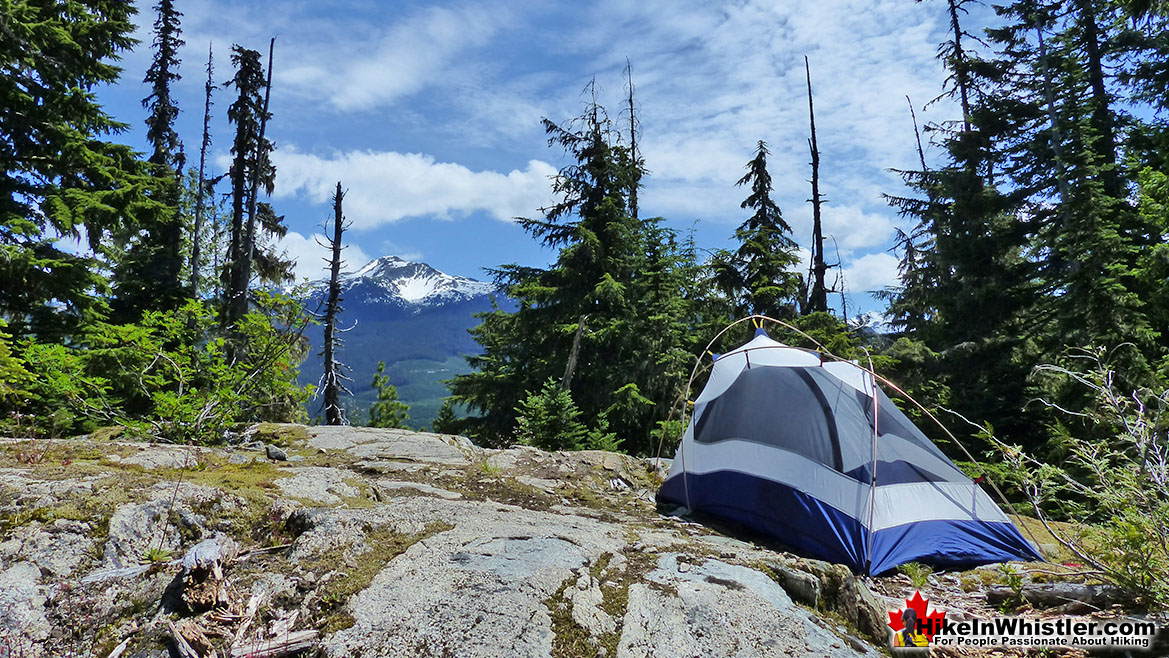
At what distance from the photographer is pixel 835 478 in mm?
5379

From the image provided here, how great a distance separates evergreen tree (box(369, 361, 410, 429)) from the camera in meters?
33.7

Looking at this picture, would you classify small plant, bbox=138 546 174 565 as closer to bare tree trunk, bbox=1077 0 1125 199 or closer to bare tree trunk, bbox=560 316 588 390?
bare tree trunk, bbox=560 316 588 390

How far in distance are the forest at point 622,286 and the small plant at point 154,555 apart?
444 cm

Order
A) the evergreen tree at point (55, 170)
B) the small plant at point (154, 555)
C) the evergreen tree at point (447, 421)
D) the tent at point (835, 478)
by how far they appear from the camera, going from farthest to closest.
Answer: the evergreen tree at point (447, 421)
the evergreen tree at point (55, 170)
the tent at point (835, 478)
the small plant at point (154, 555)

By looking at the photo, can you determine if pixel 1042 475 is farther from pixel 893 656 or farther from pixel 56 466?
pixel 56 466

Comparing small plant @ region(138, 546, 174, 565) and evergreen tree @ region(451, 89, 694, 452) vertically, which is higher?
evergreen tree @ region(451, 89, 694, 452)

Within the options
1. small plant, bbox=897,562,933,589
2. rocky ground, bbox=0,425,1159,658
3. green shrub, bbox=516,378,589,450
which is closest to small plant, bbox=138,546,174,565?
rocky ground, bbox=0,425,1159,658

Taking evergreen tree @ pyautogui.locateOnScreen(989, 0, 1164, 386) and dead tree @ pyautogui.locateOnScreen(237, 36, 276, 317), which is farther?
dead tree @ pyautogui.locateOnScreen(237, 36, 276, 317)

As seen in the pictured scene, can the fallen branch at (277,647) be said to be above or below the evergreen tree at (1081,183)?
below

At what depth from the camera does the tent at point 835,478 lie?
202 inches

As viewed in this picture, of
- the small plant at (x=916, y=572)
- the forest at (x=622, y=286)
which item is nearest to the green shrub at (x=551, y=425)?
the forest at (x=622, y=286)

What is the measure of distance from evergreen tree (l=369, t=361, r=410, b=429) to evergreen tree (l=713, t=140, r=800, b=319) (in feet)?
77.0

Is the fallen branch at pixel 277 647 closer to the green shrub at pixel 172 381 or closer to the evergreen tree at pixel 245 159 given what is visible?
the green shrub at pixel 172 381

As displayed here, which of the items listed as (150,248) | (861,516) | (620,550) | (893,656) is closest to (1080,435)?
(861,516)
